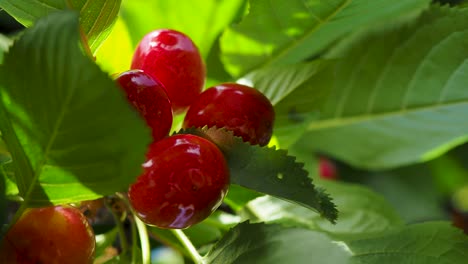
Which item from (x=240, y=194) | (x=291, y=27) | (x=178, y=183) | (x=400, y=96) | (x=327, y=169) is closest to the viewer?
(x=178, y=183)

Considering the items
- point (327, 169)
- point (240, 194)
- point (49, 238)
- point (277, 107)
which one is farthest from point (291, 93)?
point (327, 169)

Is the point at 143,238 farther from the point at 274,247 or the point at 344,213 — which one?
the point at 344,213

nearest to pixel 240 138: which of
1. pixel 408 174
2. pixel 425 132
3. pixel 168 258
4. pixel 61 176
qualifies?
pixel 61 176

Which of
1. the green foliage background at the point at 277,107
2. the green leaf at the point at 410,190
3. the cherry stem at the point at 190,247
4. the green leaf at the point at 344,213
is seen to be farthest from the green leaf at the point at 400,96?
the green leaf at the point at 410,190

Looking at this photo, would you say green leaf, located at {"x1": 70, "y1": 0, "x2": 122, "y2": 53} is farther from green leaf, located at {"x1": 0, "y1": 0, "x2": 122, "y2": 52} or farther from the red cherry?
the red cherry

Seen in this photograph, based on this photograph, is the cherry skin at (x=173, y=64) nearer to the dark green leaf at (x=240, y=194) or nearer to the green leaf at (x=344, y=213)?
the dark green leaf at (x=240, y=194)

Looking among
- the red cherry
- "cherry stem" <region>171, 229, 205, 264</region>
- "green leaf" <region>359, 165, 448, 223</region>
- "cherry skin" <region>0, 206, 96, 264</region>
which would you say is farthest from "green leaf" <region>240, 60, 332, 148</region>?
"green leaf" <region>359, 165, 448, 223</region>

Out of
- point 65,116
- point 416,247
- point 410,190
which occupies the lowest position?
point 410,190
